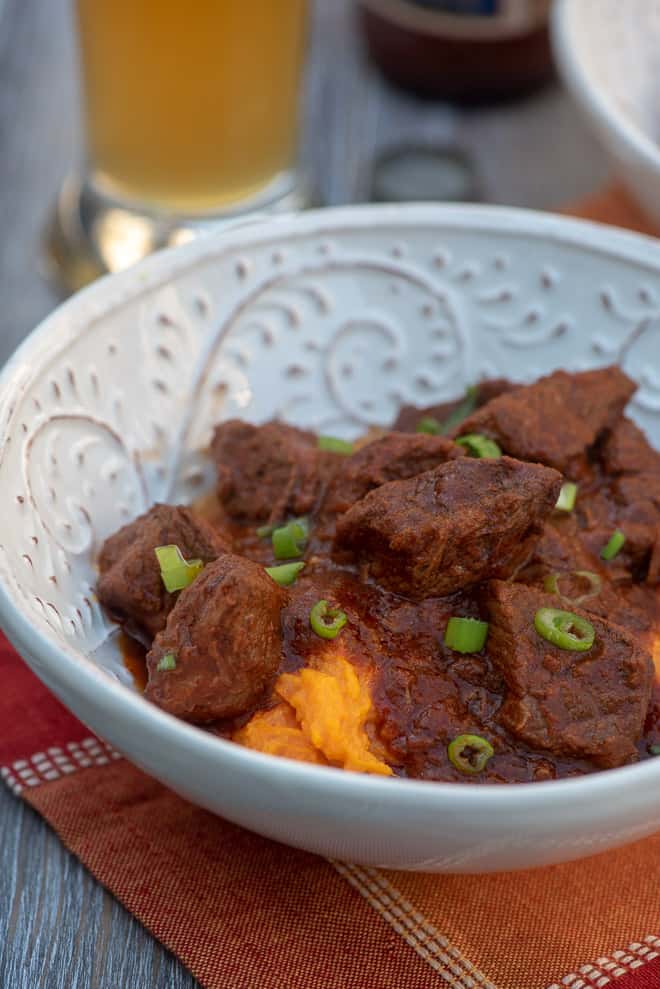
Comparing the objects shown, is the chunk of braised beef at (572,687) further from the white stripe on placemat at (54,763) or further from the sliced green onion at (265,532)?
the white stripe on placemat at (54,763)

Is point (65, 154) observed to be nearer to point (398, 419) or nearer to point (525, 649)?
point (398, 419)

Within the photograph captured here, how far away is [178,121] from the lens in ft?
16.6

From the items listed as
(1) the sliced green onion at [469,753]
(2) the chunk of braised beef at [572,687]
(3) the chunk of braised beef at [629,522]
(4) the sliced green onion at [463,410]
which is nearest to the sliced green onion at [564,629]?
(2) the chunk of braised beef at [572,687]

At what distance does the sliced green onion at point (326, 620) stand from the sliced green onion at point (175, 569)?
0.31 meters

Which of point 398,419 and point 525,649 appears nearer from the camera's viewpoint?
point 525,649

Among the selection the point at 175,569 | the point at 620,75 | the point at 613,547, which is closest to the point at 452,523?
the point at 613,547

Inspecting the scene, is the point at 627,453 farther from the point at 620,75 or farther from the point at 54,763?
the point at 620,75

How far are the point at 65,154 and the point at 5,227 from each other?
673 millimetres

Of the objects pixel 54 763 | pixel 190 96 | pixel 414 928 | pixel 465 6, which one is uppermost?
pixel 190 96

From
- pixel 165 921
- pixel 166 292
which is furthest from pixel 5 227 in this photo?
pixel 165 921

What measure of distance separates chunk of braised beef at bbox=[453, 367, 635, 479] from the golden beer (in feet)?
7.02

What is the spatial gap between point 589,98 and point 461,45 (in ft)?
6.06

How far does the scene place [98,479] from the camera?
353cm

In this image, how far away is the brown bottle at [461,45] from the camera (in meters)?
6.00
